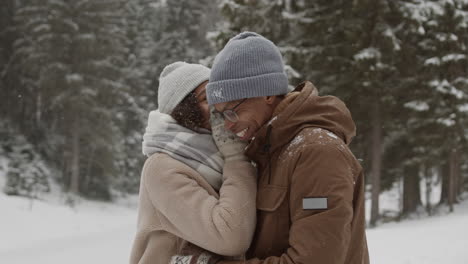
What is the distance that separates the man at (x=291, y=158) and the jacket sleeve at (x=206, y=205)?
77mm

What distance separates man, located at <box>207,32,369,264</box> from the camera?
1.71m

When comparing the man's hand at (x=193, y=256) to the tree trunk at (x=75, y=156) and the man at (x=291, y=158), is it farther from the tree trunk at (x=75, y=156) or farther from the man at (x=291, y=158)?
the tree trunk at (x=75, y=156)

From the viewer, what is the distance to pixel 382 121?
1655 cm

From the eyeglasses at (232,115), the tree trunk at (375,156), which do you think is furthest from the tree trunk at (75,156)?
the eyeglasses at (232,115)

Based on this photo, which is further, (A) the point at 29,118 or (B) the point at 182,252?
(A) the point at 29,118

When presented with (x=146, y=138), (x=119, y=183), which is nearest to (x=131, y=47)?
(x=119, y=183)

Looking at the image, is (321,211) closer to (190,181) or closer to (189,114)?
(190,181)

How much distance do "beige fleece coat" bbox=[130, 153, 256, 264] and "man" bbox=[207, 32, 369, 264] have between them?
0.09m

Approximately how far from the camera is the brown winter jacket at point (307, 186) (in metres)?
1.70

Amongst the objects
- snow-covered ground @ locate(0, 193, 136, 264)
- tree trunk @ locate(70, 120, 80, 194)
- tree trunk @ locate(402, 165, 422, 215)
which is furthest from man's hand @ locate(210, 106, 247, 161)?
tree trunk @ locate(70, 120, 80, 194)

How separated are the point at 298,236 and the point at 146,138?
105cm

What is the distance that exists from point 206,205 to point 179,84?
76cm

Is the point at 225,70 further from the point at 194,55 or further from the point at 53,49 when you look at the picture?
the point at 194,55

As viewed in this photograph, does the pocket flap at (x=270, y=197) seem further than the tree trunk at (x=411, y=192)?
No
